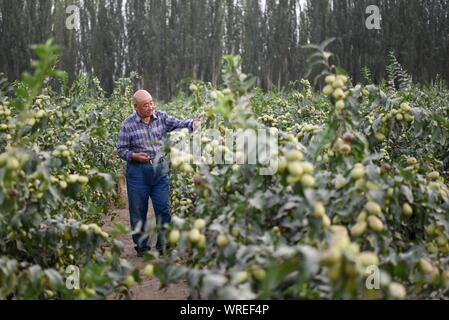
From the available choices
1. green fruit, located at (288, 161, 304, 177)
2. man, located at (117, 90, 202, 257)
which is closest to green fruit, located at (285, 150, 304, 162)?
green fruit, located at (288, 161, 304, 177)

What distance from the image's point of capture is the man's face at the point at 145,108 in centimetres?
412

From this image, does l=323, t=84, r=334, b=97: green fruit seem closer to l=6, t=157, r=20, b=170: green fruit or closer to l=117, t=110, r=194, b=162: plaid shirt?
l=6, t=157, r=20, b=170: green fruit

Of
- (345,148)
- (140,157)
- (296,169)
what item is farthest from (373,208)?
(140,157)

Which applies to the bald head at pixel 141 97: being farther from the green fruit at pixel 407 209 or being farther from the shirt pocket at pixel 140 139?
the green fruit at pixel 407 209

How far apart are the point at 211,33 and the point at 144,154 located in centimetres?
1838

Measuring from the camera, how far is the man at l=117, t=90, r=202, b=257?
4.14m

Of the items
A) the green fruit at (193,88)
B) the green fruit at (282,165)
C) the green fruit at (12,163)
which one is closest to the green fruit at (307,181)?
the green fruit at (282,165)

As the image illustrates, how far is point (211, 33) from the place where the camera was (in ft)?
71.4

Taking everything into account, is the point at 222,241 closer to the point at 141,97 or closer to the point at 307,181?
the point at 307,181

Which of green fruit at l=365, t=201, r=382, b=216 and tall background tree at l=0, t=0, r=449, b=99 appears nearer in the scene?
green fruit at l=365, t=201, r=382, b=216

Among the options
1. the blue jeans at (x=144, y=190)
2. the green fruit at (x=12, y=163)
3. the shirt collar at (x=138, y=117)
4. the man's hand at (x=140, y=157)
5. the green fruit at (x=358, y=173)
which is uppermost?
the shirt collar at (x=138, y=117)

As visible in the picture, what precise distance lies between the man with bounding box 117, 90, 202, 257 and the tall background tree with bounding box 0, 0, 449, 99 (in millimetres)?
14293

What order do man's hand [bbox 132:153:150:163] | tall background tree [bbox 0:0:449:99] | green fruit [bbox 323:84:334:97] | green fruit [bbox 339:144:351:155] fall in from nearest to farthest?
green fruit [bbox 339:144:351:155], green fruit [bbox 323:84:334:97], man's hand [bbox 132:153:150:163], tall background tree [bbox 0:0:449:99]
